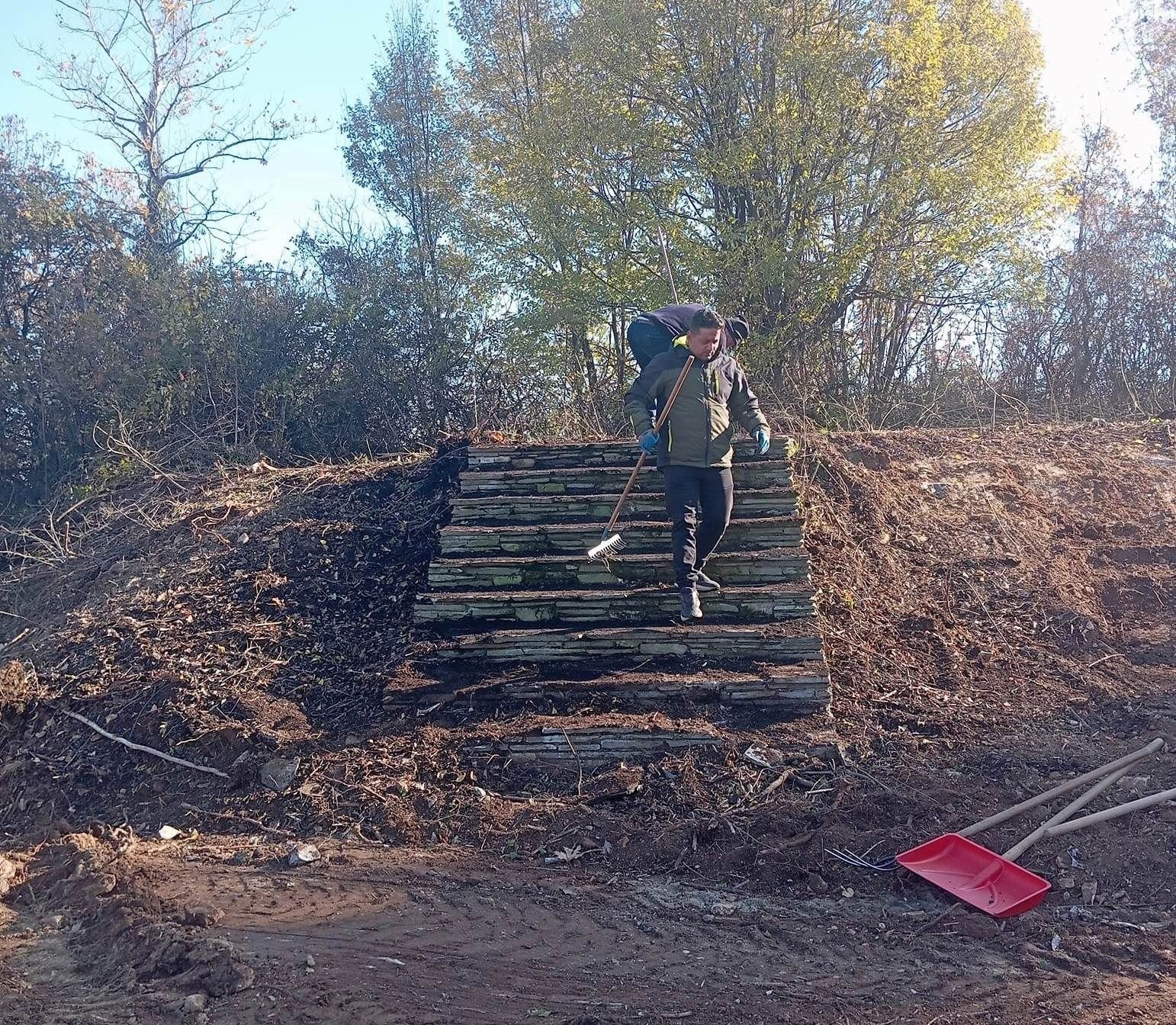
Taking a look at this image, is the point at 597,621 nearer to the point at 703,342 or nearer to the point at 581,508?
the point at 581,508

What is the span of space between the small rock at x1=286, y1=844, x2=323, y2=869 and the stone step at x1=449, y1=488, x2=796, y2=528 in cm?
340

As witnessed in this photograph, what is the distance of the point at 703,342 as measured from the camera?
6988 millimetres

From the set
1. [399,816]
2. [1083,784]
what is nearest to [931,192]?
[1083,784]

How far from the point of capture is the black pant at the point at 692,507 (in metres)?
7.00

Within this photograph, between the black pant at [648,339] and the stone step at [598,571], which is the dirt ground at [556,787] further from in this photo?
the black pant at [648,339]

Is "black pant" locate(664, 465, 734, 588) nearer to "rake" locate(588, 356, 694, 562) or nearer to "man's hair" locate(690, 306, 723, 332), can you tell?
"rake" locate(588, 356, 694, 562)

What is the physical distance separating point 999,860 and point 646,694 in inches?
94.2

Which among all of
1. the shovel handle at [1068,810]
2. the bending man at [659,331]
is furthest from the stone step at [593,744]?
the bending man at [659,331]

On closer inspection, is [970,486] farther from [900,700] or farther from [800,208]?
[800,208]

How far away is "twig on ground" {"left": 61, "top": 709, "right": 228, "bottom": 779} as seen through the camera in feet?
20.4

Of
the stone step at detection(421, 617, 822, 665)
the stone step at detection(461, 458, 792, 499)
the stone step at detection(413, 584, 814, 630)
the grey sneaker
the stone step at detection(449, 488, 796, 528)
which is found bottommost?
the stone step at detection(421, 617, 822, 665)

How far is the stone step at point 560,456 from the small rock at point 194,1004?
548 cm

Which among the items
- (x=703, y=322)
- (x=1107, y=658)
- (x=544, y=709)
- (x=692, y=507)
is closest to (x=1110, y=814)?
(x=1107, y=658)

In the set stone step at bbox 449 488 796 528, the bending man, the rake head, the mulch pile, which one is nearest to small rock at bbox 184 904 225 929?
the mulch pile
